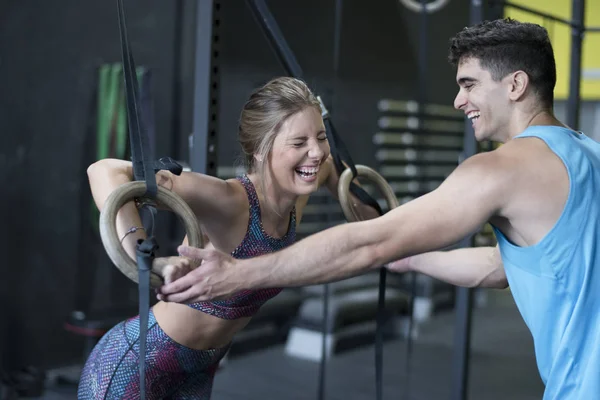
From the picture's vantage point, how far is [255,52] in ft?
19.4

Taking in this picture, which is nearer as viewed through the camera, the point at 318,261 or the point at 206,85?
the point at 318,261

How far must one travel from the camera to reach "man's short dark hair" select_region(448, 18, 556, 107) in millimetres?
1765

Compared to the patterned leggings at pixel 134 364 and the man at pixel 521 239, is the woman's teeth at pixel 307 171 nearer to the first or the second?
the man at pixel 521 239

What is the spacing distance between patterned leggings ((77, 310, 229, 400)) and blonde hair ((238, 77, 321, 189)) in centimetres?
57

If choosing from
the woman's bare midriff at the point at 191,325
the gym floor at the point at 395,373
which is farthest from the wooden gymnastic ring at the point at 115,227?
the gym floor at the point at 395,373

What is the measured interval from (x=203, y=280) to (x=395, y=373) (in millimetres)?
4306

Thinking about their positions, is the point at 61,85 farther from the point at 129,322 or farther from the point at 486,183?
the point at 486,183

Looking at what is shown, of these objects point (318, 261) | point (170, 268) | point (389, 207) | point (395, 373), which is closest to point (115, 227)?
point (170, 268)

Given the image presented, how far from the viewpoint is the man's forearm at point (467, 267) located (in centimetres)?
217

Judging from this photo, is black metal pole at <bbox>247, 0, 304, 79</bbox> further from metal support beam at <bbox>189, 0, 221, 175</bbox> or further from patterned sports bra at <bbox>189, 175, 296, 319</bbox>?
patterned sports bra at <bbox>189, 175, 296, 319</bbox>

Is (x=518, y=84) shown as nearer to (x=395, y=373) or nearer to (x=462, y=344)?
(x=462, y=344)

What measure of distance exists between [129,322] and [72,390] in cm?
277

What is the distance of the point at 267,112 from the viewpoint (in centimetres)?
201

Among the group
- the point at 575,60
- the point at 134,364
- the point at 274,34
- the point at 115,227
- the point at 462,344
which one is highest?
the point at 575,60
